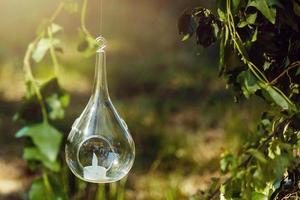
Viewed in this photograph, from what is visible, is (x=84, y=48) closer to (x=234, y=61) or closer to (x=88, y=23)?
(x=234, y=61)

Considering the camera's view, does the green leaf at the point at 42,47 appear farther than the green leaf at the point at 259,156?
Yes

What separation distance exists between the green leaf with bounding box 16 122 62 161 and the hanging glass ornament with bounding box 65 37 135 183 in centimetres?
13

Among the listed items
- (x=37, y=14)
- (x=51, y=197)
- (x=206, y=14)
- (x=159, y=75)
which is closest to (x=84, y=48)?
(x=51, y=197)

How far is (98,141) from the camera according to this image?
49.2 inches

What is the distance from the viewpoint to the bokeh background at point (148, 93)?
295 cm

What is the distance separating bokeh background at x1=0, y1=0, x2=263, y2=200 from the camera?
9.68 feet

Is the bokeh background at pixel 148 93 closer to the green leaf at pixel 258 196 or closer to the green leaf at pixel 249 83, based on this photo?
the green leaf at pixel 258 196

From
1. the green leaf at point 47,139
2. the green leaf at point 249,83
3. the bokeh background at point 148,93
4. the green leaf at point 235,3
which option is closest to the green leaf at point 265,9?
the green leaf at point 235,3

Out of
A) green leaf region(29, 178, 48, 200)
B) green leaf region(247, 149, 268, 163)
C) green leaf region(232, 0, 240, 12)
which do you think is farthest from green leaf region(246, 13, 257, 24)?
green leaf region(29, 178, 48, 200)

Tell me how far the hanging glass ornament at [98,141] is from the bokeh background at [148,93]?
1.14m

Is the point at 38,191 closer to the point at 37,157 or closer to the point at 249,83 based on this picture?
the point at 37,157

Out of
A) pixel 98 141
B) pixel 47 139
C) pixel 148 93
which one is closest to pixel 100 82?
pixel 98 141

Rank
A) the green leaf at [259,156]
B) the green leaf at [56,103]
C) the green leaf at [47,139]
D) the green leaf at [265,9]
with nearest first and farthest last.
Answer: the green leaf at [265,9]
the green leaf at [259,156]
the green leaf at [47,139]
the green leaf at [56,103]

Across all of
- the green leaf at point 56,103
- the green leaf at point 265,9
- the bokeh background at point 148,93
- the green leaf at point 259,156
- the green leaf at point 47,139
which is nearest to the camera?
the green leaf at point 265,9
